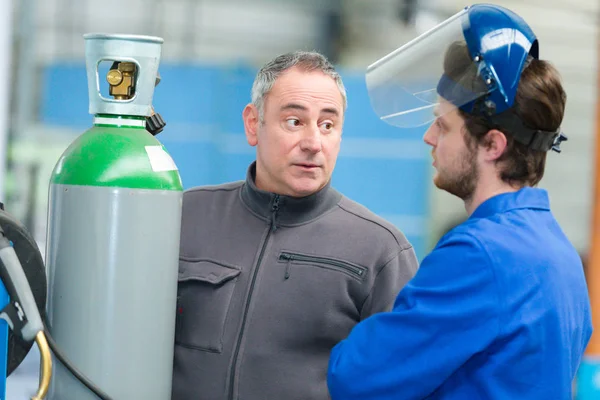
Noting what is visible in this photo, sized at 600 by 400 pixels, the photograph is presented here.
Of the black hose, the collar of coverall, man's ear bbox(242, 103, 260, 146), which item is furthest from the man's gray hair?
the black hose

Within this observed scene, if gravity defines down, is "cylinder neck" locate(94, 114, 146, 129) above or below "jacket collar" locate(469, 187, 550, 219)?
above

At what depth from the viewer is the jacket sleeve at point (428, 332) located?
1460mm

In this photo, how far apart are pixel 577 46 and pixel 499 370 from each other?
31.3ft

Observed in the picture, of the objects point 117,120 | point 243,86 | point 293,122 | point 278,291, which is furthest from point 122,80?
point 243,86

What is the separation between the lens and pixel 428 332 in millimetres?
1480

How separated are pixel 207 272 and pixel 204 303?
0.07 metres

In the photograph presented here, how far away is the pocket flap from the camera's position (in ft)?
6.26

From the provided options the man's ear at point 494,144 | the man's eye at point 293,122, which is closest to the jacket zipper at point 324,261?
the man's eye at point 293,122

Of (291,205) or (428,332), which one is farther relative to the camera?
(291,205)

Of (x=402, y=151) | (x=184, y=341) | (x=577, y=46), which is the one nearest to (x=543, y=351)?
(x=184, y=341)

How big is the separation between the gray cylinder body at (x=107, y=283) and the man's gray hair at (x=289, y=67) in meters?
0.46

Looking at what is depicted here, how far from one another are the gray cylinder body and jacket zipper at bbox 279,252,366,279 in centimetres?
32

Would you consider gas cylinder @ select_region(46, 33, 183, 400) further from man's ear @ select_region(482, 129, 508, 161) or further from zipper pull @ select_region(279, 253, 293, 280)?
man's ear @ select_region(482, 129, 508, 161)

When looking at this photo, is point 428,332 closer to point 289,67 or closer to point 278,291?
point 278,291
